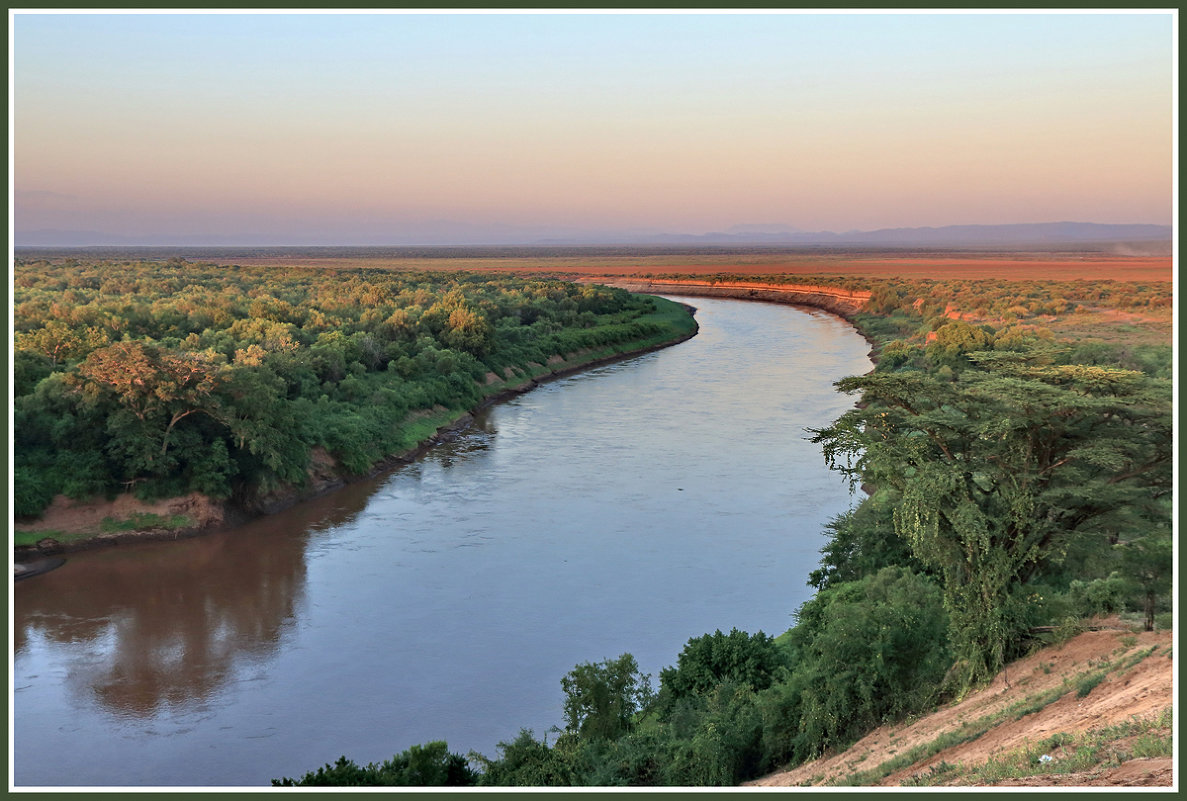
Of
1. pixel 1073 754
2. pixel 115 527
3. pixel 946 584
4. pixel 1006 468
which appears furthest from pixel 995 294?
pixel 1073 754

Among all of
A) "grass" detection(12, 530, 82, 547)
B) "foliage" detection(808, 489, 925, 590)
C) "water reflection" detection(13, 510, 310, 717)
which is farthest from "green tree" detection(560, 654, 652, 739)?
"grass" detection(12, 530, 82, 547)

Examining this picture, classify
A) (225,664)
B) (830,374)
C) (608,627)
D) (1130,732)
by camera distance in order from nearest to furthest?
(1130,732), (225,664), (608,627), (830,374)

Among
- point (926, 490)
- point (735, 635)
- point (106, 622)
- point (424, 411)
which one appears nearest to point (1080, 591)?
point (926, 490)

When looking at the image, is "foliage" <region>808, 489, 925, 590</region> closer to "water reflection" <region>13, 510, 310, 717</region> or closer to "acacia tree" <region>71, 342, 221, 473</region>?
"water reflection" <region>13, 510, 310, 717</region>

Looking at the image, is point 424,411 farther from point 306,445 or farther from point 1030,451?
point 1030,451

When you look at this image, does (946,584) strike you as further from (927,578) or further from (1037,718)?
(1037,718)

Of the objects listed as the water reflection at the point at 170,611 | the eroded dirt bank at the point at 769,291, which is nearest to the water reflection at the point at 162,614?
the water reflection at the point at 170,611
